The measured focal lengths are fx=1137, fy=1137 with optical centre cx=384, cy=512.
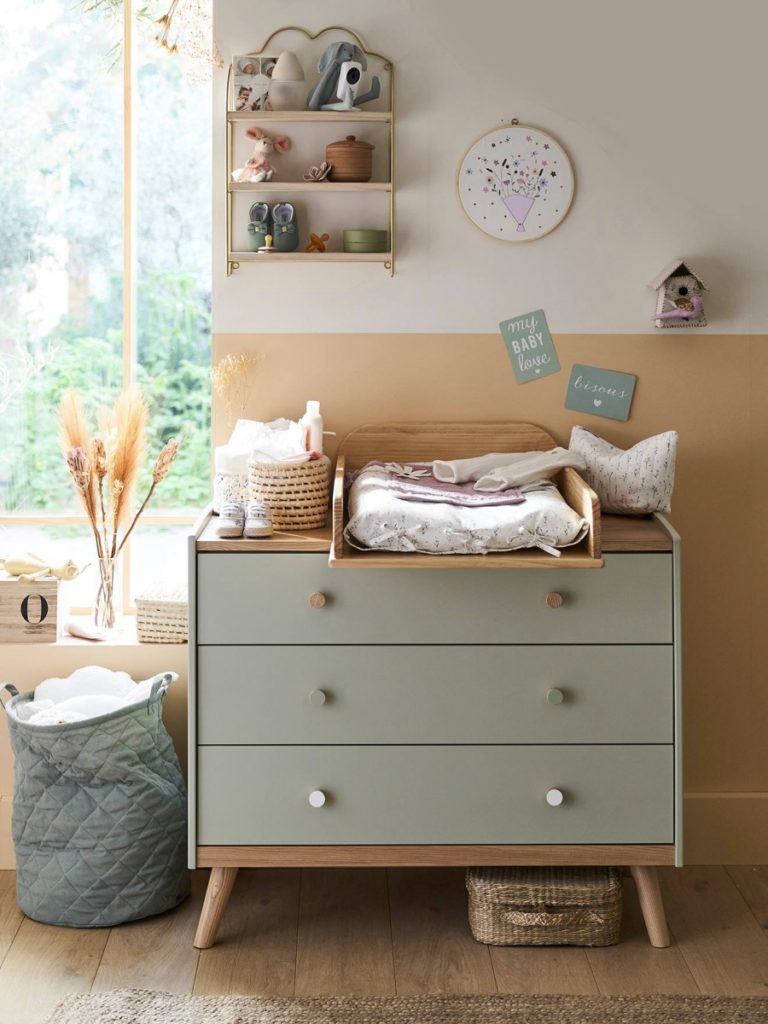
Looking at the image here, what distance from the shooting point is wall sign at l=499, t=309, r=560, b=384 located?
268cm

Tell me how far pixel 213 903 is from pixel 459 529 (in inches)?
36.8

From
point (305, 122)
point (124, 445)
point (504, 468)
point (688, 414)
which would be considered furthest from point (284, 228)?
point (688, 414)

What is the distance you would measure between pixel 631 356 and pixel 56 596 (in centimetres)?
146

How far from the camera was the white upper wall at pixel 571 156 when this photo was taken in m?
2.62

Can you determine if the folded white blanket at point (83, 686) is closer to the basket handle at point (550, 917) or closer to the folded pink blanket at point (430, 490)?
the folded pink blanket at point (430, 490)

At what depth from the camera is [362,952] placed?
7.64ft

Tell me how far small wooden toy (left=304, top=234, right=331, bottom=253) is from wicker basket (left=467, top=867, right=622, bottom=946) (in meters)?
1.42

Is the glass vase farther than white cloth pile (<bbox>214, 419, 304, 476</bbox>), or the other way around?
the glass vase

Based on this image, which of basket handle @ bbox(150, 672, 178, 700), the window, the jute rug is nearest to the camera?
the jute rug

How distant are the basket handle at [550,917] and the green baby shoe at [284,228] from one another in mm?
1521

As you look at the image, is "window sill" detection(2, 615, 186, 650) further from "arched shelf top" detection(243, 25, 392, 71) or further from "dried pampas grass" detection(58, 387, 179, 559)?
"arched shelf top" detection(243, 25, 392, 71)

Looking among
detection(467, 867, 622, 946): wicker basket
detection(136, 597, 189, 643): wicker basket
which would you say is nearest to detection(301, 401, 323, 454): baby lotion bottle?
detection(136, 597, 189, 643): wicker basket

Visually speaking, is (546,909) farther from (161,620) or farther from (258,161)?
(258,161)

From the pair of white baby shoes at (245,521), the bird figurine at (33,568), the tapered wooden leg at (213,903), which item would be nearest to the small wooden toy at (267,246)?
the pair of white baby shoes at (245,521)
